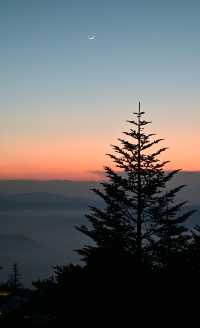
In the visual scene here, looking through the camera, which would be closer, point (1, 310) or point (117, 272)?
point (117, 272)

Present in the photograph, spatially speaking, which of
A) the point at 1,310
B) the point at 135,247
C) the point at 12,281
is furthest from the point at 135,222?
the point at 12,281

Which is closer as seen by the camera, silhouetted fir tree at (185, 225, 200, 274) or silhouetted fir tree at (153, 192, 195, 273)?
silhouetted fir tree at (185, 225, 200, 274)

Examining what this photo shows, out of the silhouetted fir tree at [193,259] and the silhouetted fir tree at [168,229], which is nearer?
the silhouetted fir tree at [193,259]

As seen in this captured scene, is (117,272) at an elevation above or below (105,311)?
above

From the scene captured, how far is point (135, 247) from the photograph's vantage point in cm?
3062

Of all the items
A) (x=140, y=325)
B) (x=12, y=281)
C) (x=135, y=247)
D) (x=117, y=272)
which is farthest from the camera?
(x=12, y=281)

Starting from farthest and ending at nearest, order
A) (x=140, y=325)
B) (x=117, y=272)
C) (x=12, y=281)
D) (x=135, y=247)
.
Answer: (x=12, y=281)
(x=135, y=247)
(x=117, y=272)
(x=140, y=325)

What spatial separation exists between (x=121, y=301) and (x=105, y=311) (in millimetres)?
547

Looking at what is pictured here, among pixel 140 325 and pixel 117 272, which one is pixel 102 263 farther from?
pixel 140 325

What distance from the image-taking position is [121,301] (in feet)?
47.1

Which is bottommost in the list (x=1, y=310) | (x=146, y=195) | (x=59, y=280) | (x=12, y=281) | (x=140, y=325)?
(x=12, y=281)

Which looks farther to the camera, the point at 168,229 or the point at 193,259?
the point at 168,229

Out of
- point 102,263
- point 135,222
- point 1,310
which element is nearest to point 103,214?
point 135,222

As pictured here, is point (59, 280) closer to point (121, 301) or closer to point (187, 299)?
point (121, 301)
